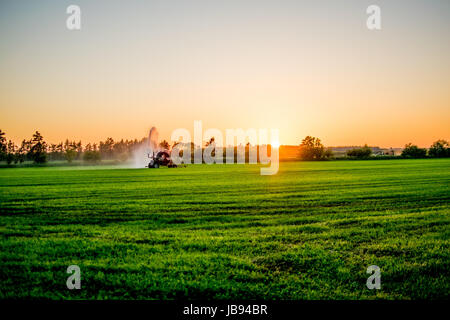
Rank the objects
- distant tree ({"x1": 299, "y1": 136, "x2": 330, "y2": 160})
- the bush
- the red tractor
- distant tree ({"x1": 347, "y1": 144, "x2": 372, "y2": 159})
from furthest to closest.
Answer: the bush < distant tree ({"x1": 347, "y1": 144, "x2": 372, "y2": 159}) < distant tree ({"x1": 299, "y1": 136, "x2": 330, "y2": 160}) < the red tractor

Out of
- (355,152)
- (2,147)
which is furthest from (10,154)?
(355,152)

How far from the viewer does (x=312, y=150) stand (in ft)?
244

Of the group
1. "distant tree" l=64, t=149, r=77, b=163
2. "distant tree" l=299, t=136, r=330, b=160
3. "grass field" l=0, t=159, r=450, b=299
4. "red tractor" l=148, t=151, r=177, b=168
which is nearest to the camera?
"grass field" l=0, t=159, r=450, b=299

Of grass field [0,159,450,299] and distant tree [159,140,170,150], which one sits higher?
distant tree [159,140,170,150]

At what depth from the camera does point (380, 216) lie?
1131cm

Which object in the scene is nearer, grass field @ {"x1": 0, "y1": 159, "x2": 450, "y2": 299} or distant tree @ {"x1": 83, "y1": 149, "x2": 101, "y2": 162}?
grass field @ {"x1": 0, "y1": 159, "x2": 450, "y2": 299}

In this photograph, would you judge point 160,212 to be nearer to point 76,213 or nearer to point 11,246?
point 76,213

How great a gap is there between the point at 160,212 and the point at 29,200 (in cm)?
744

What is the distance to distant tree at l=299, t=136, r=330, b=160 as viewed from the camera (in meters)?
74.2

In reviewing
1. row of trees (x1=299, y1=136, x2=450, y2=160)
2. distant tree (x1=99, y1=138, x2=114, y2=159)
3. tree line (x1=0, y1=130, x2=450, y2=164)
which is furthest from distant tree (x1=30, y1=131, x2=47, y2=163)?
row of trees (x1=299, y1=136, x2=450, y2=160)

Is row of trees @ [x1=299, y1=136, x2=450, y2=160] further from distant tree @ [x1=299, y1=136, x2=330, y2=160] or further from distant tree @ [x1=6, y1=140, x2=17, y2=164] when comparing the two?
distant tree @ [x1=6, y1=140, x2=17, y2=164]

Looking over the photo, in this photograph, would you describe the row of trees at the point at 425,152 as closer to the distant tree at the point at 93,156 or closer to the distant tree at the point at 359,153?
the distant tree at the point at 359,153

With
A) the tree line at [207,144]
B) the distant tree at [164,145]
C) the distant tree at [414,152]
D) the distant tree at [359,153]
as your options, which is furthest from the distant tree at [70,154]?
the distant tree at [414,152]
